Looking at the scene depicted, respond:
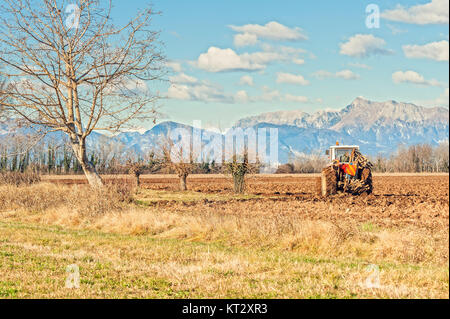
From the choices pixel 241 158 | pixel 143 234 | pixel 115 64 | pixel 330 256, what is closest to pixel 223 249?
pixel 330 256

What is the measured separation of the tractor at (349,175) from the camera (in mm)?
25047

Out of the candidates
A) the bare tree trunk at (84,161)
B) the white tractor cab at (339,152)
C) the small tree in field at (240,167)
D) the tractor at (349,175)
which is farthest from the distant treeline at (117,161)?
the tractor at (349,175)

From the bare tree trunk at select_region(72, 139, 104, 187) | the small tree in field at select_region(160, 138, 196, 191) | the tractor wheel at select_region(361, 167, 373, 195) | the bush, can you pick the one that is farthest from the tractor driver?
the bush

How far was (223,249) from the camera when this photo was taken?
11828 millimetres

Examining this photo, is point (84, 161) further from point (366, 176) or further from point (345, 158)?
point (366, 176)

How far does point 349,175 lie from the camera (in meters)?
25.8

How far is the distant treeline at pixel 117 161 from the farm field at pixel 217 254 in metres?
8.82

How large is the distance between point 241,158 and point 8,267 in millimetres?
20762

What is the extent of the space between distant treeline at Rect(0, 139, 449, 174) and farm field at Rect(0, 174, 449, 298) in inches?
347

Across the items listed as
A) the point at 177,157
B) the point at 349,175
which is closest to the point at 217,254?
the point at 349,175

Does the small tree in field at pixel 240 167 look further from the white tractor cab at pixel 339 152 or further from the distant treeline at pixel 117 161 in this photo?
the white tractor cab at pixel 339 152

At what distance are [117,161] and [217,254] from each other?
23.7 metres

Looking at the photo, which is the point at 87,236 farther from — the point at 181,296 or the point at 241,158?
the point at 241,158

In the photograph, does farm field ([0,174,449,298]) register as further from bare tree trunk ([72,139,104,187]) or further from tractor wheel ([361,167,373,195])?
tractor wheel ([361,167,373,195])
